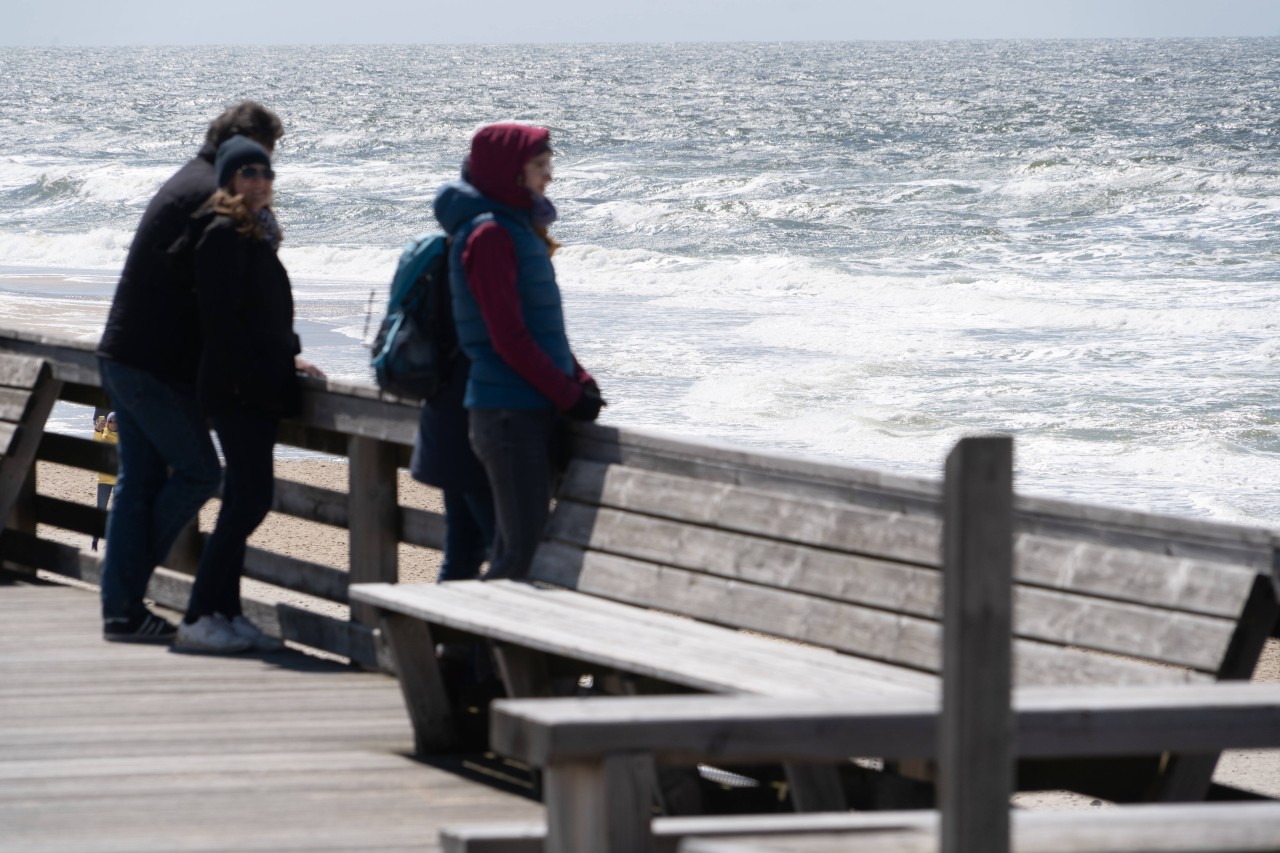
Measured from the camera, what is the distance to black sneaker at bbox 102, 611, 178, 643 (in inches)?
200

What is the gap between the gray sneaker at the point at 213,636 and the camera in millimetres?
4902

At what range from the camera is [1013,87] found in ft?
270

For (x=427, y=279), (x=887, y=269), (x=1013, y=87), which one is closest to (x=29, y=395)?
(x=427, y=279)

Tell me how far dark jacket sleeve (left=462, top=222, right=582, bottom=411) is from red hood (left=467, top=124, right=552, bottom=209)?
10 cm

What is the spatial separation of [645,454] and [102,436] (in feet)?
19.5

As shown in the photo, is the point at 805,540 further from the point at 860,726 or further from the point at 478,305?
the point at 860,726

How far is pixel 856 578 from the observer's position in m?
3.54

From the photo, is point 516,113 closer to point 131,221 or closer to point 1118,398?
point 131,221

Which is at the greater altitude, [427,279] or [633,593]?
[427,279]

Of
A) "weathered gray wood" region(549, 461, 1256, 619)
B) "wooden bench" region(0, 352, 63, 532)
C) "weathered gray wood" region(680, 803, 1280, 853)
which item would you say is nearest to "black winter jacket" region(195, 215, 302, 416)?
"weathered gray wood" region(549, 461, 1256, 619)

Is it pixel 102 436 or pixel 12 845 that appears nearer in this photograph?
pixel 12 845

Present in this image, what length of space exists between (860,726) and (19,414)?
433 centimetres

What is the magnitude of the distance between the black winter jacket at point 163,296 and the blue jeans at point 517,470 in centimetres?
114

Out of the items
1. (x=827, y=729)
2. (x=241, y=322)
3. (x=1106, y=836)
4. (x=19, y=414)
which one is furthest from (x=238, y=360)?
(x=1106, y=836)
